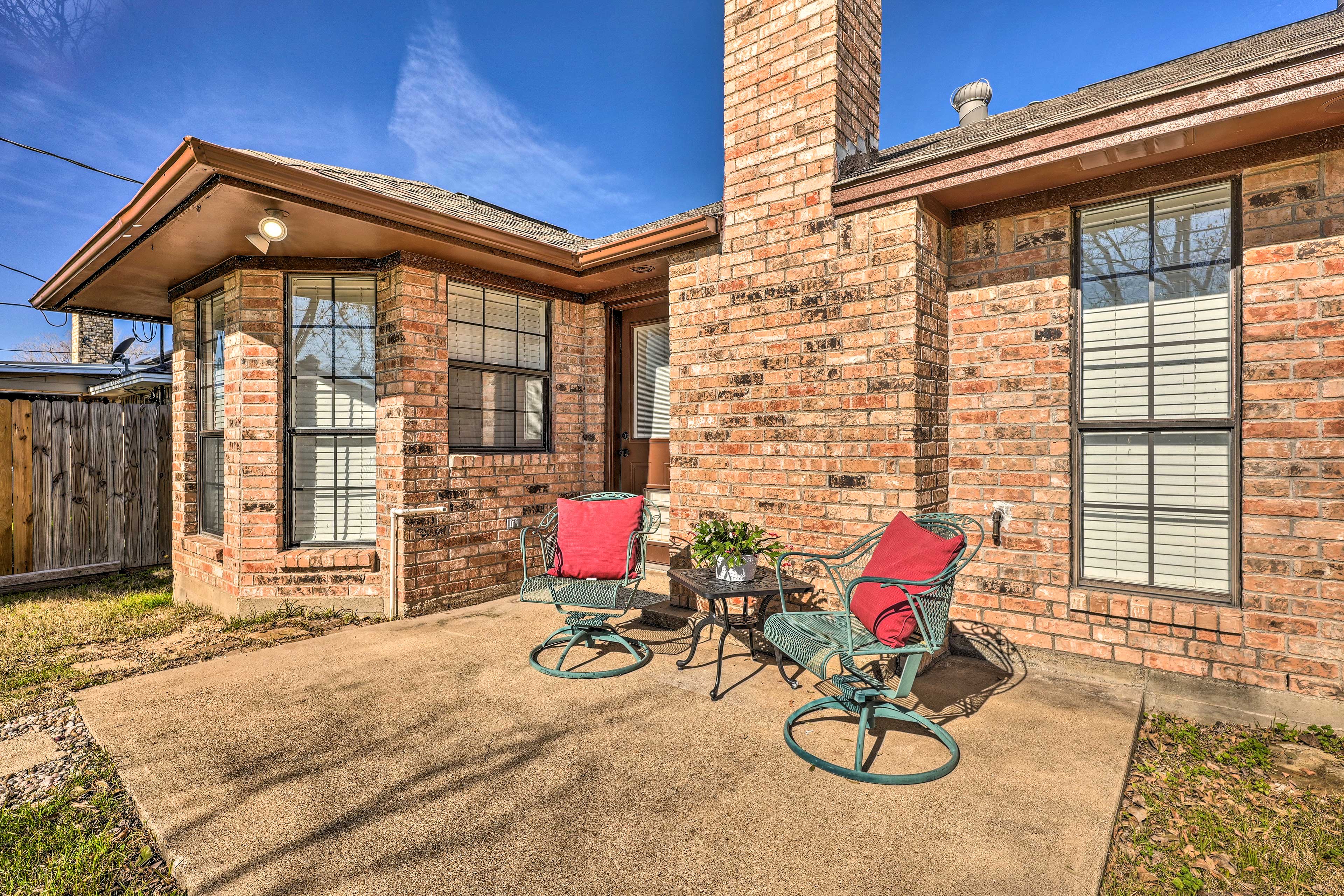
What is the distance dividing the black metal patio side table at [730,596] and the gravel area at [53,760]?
2.58 m

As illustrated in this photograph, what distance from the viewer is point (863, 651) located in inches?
92.0

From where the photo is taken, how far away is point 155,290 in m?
5.54

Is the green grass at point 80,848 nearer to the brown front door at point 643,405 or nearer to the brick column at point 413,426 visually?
the brick column at point 413,426

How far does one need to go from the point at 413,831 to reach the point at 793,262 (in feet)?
10.7

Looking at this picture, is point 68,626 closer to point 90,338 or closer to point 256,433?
point 256,433

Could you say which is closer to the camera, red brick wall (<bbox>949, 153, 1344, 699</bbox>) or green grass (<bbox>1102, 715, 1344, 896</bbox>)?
green grass (<bbox>1102, 715, 1344, 896</bbox>)

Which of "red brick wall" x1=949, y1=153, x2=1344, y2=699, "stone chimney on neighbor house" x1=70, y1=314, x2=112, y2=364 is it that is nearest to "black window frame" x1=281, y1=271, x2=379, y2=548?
"red brick wall" x1=949, y1=153, x2=1344, y2=699

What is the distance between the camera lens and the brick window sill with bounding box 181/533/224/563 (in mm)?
4691

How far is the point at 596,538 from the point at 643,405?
6.61 feet

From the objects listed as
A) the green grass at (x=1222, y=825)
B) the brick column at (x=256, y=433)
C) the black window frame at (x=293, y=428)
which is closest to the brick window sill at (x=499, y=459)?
the black window frame at (x=293, y=428)

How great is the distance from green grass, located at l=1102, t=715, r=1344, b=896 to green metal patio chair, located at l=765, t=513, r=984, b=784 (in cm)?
59

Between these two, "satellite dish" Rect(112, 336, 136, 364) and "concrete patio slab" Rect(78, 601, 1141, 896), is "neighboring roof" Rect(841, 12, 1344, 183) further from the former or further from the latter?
"satellite dish" Rect(112, 336, 136, 364)

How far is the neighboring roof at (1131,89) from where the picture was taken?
8.09 feet

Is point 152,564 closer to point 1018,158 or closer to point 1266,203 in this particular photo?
point 1018,158
